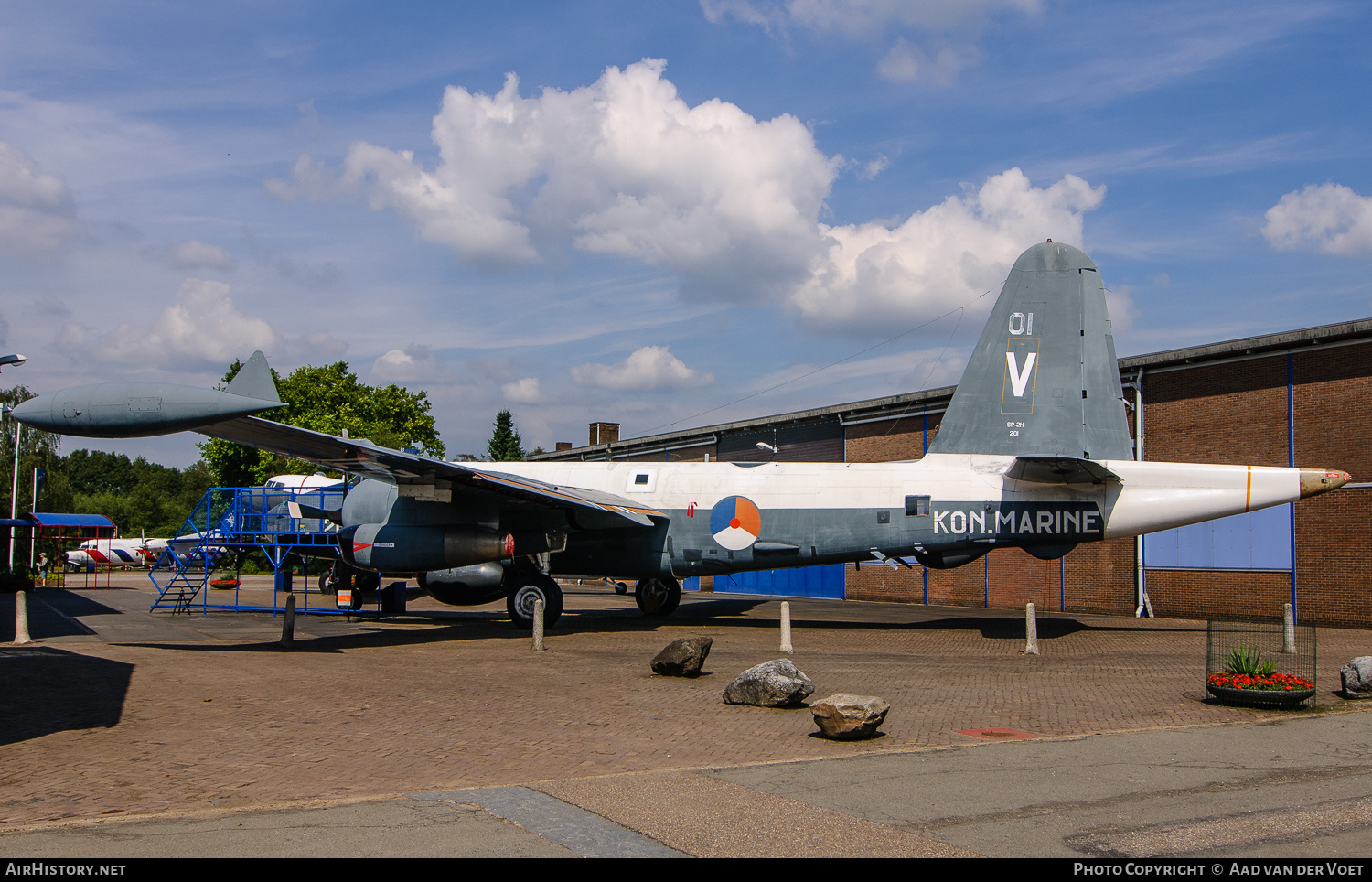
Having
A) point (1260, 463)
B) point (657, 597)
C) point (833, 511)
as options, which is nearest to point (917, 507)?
point (833, 511)

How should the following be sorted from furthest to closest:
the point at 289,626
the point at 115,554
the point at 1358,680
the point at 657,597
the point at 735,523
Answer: the point at 115,554
the point at 657,597
the point at 735,523
the point at 289,626
the point at 1358,680

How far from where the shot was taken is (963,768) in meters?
8.11

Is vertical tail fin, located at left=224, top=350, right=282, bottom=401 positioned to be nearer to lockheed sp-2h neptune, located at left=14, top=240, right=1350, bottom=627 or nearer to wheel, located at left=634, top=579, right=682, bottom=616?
lockheed sp-2h neptune, located at left=14, top=240, right=1350, bottom=627

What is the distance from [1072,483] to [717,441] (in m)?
25.4

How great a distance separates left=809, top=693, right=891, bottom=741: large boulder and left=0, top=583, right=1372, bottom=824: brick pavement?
0.63 feet

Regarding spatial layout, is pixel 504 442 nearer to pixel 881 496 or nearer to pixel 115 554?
pixel 115 554

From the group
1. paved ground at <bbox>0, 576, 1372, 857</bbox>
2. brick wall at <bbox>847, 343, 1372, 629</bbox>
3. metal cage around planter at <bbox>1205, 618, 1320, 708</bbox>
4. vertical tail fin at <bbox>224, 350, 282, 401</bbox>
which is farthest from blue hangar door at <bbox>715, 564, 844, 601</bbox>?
vertical tail fin at <bbox>224, 350, 282, 401</bbox>

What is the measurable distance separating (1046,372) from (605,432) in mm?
39797

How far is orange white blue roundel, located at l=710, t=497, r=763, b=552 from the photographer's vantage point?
2086 cm

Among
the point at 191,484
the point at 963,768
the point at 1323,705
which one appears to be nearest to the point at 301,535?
the point at 963,768

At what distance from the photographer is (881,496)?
20062 millimetres

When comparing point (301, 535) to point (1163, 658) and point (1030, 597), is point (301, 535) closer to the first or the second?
point (1163, 658)

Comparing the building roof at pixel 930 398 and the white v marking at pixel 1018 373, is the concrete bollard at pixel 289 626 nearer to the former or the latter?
the white v marking at pixel 1018 373

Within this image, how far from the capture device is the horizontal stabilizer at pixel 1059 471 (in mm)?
18094
